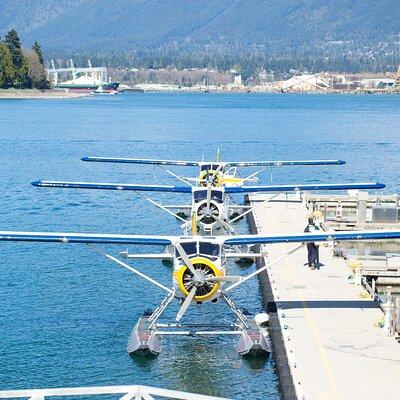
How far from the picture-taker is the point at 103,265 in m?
31.8

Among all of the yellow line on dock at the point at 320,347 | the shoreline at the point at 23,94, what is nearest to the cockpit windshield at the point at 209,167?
the yellow line on dock at the point at 320,347

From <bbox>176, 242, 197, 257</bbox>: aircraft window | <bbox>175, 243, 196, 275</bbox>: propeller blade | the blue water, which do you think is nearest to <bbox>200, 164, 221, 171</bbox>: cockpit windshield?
the blue water

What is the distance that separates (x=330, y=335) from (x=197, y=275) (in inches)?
115

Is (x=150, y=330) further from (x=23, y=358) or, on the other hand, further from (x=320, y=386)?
(x=320, y=386)

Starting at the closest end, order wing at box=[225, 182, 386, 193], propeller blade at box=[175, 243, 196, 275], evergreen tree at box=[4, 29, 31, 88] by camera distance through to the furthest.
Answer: propeller blade at box=[175, 243, 196, 275]
wing at box=[225, 182, 386, 193]
evergreen tree at box=[4, 29, 31, 88]

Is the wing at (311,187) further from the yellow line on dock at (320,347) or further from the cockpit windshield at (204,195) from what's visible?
the yellow line on dock at (320,347)

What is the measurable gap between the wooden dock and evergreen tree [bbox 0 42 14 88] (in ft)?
452

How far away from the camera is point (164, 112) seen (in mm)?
148000

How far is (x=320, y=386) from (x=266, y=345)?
11.7ft

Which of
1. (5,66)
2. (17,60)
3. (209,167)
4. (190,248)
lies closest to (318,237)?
(190,248)

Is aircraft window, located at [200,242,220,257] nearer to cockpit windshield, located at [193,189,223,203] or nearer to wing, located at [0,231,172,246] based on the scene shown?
wing, located at [0,231,172,246]

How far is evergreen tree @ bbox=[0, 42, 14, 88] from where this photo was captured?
162500 mm

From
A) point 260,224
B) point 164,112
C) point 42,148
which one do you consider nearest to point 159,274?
point 260,224

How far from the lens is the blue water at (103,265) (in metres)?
21.6
